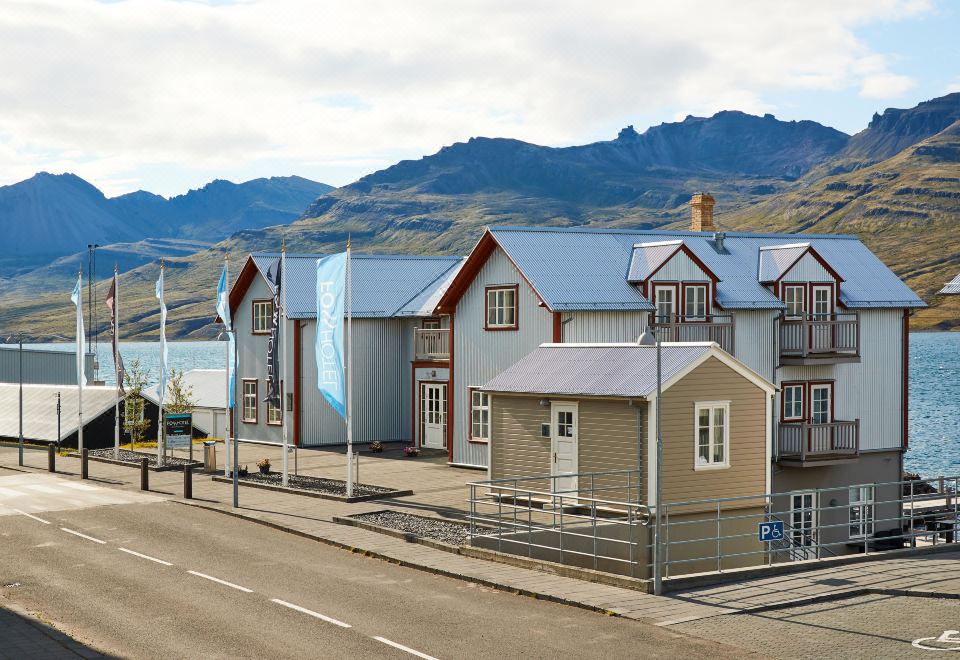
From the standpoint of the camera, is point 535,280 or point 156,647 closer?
point 156,647

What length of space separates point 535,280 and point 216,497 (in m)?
12.2

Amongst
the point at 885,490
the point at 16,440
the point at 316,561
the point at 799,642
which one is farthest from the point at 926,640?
the point at 16,440

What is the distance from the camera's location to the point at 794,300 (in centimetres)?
3906

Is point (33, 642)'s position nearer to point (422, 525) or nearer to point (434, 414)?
point (422, 525)

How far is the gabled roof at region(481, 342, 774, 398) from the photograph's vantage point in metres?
27.0

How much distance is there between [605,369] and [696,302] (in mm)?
9647

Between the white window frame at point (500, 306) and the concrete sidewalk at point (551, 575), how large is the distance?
20.1 ft

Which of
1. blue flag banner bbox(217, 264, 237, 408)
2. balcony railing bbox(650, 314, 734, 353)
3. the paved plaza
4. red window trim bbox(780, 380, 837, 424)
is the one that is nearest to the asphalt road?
the paved plaza

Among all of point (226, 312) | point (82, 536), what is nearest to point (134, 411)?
point (226, 312)

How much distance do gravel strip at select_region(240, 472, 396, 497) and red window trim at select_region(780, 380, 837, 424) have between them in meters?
14.3

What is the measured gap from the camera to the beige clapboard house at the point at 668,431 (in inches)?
1051

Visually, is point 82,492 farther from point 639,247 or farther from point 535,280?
point 639,247

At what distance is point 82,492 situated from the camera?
34188 mm

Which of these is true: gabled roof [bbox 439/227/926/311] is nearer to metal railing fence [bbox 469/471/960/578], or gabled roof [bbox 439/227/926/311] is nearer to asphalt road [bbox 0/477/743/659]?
metal railing fence [bbox 469/471/960/578]
